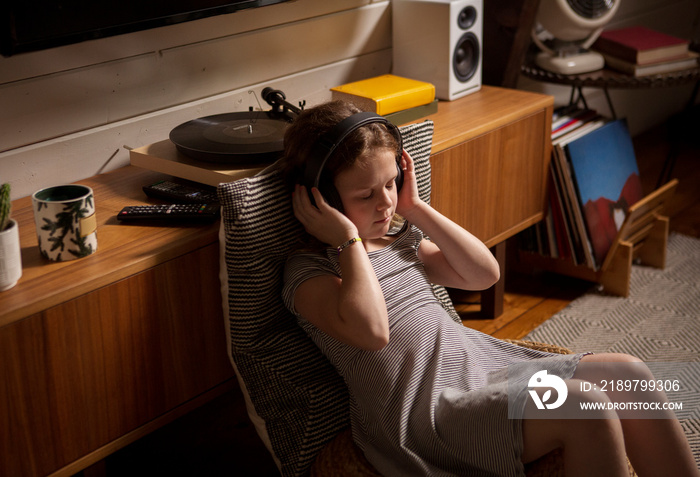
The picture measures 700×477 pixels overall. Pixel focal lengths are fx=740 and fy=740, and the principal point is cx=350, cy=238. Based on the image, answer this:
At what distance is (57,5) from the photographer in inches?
51.6

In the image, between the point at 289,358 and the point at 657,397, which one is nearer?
the point at 657,397

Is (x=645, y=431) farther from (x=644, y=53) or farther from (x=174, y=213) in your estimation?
(x=644, y=53)

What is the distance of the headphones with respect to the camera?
115cm

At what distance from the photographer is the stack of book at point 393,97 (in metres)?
1.71

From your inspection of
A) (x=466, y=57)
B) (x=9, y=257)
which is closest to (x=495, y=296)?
(x=466, y=57)

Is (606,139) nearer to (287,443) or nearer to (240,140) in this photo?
(240,140)

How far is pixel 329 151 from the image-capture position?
115 centimetres

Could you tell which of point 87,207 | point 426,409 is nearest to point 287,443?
point 426,409

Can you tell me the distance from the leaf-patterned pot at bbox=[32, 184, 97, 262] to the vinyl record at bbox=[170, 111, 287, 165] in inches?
11.0

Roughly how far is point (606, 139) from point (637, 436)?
1324mm

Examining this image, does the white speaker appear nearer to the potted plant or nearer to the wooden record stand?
the wooden record stand

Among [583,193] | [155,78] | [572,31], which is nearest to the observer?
[155,78]

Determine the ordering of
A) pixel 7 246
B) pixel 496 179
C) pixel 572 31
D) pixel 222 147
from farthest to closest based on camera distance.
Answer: pixel 572 31, pixel 496 179, pixel 222 147, pixel 7 246

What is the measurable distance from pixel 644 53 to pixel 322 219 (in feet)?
5.15
